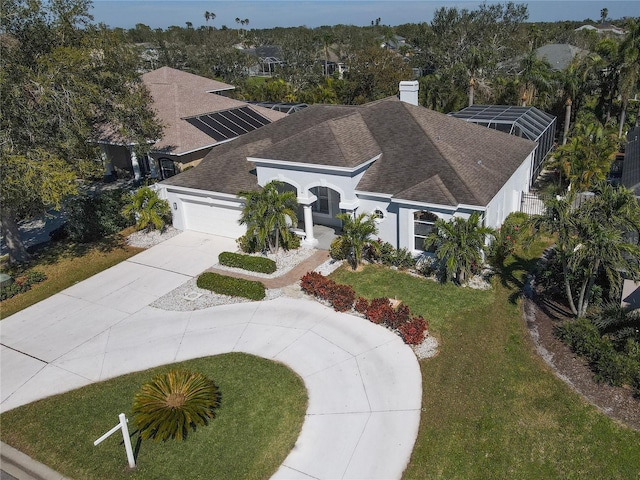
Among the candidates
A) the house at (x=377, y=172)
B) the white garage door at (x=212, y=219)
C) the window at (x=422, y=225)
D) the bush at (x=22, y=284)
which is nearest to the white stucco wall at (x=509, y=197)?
the house at (x=377, y=172)

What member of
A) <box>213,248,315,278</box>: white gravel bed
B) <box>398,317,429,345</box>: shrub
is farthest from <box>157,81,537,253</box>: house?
<box>398,317,429,345</box>: shrub

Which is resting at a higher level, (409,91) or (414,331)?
(409,91)

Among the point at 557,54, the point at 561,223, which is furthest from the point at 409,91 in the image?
the point at 557,54

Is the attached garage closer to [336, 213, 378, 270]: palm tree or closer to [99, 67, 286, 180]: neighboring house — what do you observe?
[99, 67, 286, 180]: neighboring house

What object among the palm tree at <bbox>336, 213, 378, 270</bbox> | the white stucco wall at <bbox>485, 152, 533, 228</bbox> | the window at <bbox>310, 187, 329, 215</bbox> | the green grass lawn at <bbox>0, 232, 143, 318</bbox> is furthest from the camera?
the window at <bbox>310, 187, 329, 215</bbox>

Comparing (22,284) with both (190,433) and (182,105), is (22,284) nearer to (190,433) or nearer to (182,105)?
(190,433)
